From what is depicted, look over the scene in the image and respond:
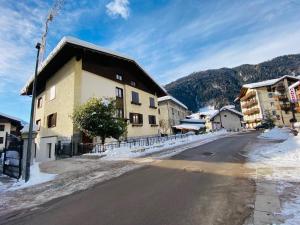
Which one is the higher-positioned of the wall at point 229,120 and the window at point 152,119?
the wall at point 229,120

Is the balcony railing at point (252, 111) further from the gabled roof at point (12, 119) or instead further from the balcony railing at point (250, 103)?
the gabled roof at point (12, 119)

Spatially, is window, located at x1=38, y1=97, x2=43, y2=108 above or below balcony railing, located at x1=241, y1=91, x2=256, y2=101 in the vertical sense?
below

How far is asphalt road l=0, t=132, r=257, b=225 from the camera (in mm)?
4418

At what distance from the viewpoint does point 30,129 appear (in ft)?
35.0

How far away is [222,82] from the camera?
130375 mm

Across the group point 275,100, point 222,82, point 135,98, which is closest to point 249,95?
point 275,100

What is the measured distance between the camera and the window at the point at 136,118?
93.9ft

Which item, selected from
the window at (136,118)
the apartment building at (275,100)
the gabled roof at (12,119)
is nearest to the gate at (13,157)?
the window at (136,118)

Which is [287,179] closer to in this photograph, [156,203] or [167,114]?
[156,203]

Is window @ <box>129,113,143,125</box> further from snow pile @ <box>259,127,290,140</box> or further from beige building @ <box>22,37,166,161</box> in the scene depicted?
snow pile @ <box>259,127,290,140</box>

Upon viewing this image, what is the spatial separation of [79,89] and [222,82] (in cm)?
12033

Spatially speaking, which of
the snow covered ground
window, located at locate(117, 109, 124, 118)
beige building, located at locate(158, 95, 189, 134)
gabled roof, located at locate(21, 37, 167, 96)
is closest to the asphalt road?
the snow covered ground

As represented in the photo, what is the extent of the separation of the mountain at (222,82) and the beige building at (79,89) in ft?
301

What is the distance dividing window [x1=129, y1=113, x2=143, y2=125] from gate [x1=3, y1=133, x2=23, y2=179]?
17216mm
